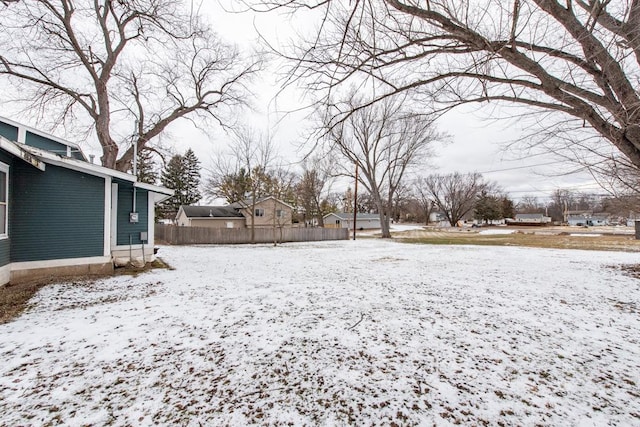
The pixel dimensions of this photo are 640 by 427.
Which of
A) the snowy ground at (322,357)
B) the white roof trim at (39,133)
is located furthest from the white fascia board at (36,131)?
the snowy ground at (322,357)

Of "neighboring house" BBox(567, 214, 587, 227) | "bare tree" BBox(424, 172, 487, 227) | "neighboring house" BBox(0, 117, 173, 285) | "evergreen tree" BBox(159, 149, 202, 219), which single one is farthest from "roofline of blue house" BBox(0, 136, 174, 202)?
"neighboring house" BBox(567, 214, 587, 227)

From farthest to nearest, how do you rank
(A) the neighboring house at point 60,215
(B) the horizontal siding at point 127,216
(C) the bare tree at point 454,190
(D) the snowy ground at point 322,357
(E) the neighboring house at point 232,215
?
(C) the bare tree at point 454,190
(E) the neighboring house at point 232,215
(B) the horizontal siding at point 127,216
(A) the neighboring house at point 60,215
(D) the snowy ground at point 322,357

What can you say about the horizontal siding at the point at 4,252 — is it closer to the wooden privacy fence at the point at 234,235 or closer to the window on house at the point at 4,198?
the window on house at the point at 4,198

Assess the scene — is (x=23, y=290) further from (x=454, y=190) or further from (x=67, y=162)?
(x=454, y=190)

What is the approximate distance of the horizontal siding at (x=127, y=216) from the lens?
7.52 meters

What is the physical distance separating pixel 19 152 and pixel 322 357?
20.4 ft

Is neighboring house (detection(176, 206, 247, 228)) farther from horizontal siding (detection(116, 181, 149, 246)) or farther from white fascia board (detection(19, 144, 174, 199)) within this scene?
white fascia board (detection(19, 144, 174, 199))

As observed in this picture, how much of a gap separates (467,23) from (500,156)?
2.30 metres

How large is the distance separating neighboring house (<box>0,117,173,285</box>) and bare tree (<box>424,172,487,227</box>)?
47076mm

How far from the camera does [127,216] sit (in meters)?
7.67

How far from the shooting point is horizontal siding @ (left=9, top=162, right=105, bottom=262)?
575 cm

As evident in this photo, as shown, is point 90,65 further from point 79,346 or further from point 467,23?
point 467,23

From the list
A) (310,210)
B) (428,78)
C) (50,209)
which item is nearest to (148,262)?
(50,209)

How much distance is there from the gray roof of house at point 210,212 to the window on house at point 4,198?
20.8m
